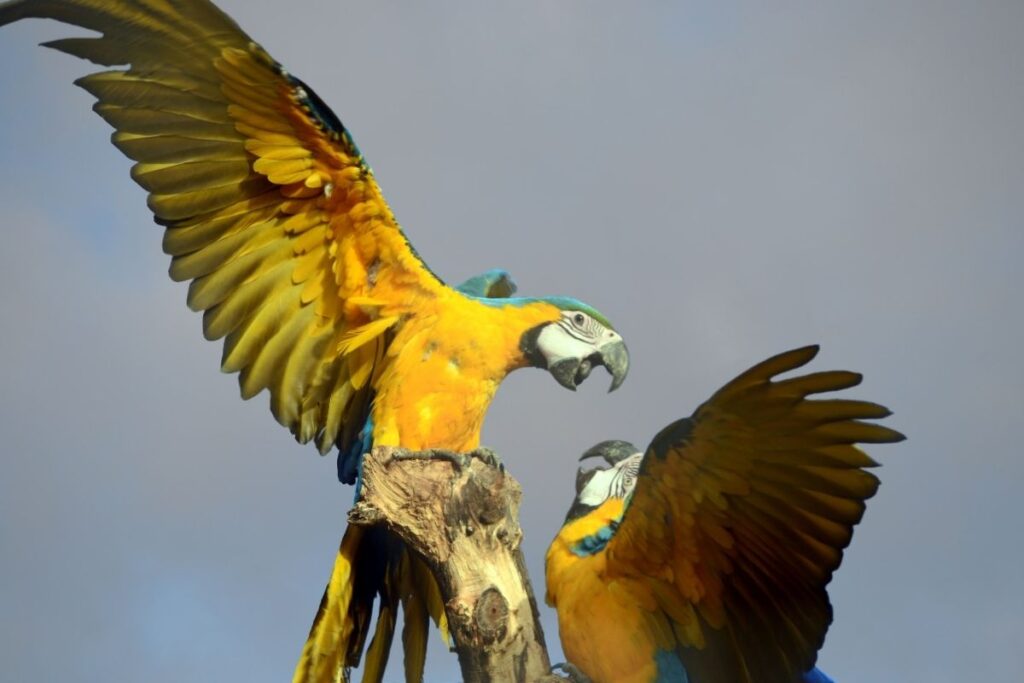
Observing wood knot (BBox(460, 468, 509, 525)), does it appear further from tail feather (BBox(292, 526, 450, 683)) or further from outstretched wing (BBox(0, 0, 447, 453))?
outstretched wing (BBox(0, 0, 447, 453))

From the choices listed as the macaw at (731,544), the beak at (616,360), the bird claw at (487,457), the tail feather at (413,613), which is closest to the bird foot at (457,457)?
the bird claw at (487,457)

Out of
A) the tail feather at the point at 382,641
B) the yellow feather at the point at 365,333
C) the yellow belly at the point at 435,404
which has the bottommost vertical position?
the tail feather at the point at 382,641

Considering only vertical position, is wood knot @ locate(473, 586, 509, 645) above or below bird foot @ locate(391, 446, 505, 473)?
below

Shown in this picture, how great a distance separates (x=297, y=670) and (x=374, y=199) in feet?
5.94

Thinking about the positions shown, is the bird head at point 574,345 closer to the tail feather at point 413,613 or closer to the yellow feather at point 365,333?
the yellow feather at point 365,333

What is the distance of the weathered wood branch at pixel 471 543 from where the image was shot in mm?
3730

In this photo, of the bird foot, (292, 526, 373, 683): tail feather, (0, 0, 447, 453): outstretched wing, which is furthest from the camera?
(0, 0, 447, 453): outstretched wing

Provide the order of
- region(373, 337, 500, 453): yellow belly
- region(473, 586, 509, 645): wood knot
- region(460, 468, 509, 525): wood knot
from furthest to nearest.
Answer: region(373, 337, 500, 453): yellow belly < region(460, 468, 509, 525): wood knot < region(473, 586, 509, 645): wood knot

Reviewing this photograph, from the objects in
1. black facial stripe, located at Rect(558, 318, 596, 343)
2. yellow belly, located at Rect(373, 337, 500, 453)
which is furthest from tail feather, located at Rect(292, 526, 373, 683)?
black facial stripe, located at Rect(558, 318, 596, 343)

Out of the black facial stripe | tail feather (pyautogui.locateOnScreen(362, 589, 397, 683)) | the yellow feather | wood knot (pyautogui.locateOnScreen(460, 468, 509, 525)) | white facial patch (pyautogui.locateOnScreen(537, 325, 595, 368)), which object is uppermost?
the black facial stripe

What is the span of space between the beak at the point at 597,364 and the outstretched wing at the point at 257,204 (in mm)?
592

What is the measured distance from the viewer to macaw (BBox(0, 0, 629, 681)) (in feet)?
14.6

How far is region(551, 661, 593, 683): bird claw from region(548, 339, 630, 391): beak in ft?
3.67

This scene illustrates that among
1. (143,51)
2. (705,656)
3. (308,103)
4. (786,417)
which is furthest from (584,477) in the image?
(143,51)
